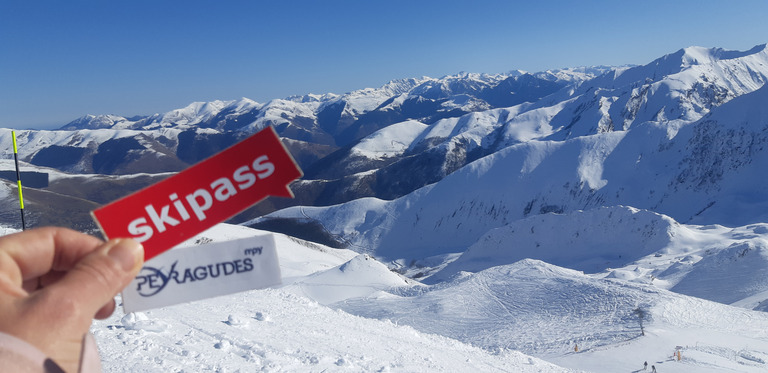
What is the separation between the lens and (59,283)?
2.00m

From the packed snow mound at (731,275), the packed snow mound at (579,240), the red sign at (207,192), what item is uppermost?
the red sign at (207,192)

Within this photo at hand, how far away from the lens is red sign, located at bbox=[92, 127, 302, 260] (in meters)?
2.75

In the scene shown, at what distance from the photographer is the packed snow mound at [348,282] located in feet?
103

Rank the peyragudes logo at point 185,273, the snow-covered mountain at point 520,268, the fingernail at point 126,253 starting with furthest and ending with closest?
the snow-covered mountain at point 520,268
the peyragudes logo at point 185,273
the fingernail at point 126,253

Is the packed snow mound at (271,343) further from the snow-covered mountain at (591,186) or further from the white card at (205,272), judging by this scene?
the snow-covered mountain at (591,186)

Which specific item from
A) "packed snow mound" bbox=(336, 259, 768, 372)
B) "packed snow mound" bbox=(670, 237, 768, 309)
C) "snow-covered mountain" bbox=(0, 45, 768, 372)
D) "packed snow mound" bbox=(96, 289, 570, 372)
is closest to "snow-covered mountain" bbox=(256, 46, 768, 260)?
"snow-covered mountain" bbox=(0, 45, 768, 372)

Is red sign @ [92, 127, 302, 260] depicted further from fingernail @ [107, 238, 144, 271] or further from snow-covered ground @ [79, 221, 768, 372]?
snow-covered ground @ [79, 221, 768, 372]

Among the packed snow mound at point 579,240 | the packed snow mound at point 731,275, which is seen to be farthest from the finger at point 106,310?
the packed snow mound at point 579,240

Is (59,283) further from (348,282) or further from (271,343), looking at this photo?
(348,282)

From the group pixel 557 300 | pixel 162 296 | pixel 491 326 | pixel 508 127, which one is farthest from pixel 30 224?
pixel 508 127

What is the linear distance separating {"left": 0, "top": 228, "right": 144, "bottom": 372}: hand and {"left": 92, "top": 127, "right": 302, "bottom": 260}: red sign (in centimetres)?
33

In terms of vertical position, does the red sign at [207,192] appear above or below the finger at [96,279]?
above

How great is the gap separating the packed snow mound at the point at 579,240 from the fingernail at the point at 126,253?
53993 mm

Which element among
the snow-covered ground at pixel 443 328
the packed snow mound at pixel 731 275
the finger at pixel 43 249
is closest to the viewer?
the finger at pixel 43 249
